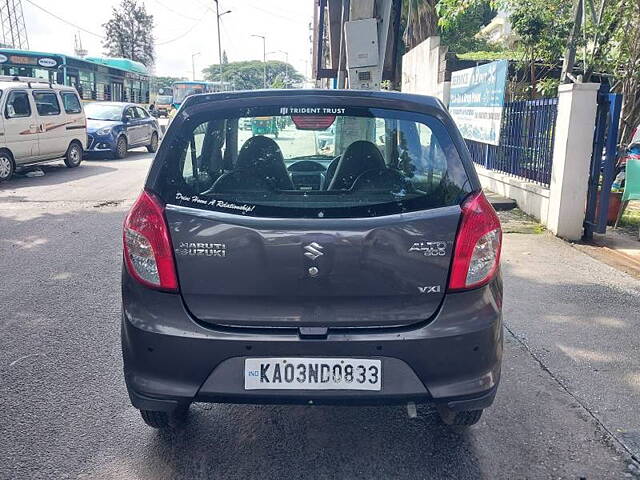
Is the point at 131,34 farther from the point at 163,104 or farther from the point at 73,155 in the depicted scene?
the point at 73,155

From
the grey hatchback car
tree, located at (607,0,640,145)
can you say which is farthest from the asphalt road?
tree, located at (607,0,640,145)

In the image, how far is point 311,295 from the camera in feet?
7.97

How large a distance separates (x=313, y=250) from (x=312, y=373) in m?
0.49

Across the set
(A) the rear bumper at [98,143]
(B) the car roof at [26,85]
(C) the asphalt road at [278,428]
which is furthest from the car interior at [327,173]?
(A) the rear bumper at [98,143]

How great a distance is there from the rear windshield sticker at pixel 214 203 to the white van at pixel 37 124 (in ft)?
36.2

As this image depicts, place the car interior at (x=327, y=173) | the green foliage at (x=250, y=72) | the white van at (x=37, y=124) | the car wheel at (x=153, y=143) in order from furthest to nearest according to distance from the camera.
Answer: the green foliage at (x=250, y=72) → the car wheel at (x=153, y=143) → the white van at (x=37, y=124) → the car interior at (x=327, y=173)

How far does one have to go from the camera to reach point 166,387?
2.47 metres

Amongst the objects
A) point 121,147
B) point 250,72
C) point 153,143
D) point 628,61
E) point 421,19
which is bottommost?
point 153,143

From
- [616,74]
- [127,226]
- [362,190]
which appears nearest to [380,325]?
[362,190]

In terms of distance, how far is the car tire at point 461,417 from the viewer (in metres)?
2.84

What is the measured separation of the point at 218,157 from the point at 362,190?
791mm

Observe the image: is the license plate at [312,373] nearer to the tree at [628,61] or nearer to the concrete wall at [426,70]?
the tree at [628,61]

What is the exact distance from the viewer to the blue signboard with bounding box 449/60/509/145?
9.62 metres

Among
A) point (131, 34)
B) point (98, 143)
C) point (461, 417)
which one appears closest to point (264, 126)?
point (461, 417)
